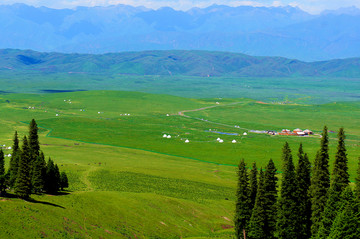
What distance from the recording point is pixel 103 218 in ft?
188

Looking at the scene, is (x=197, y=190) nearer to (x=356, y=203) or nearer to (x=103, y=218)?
(x=103, y=218)

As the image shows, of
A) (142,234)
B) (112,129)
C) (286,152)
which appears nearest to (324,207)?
(286,152)

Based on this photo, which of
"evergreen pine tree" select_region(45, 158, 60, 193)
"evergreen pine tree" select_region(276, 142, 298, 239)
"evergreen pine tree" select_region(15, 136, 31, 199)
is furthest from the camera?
"evergreen pine tree" select_region(45, 158, 60, 193)

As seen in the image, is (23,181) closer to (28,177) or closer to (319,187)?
(28,177)

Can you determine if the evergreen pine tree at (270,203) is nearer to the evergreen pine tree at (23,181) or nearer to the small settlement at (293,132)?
the evergreen pine tree at (23,181)

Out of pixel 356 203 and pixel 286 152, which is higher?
pixel 286 152

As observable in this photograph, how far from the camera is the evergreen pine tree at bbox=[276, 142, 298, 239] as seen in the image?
53.2 metres

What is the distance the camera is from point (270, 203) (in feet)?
179

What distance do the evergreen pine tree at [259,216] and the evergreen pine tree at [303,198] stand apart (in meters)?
4.24

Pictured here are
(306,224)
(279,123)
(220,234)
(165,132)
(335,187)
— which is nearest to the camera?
(335,187)

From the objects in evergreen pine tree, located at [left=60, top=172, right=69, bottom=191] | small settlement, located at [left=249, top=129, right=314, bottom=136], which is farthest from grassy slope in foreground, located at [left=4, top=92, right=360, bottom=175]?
evergreen pine tree, located at [left=60, top=172, right=69, bottom=191]

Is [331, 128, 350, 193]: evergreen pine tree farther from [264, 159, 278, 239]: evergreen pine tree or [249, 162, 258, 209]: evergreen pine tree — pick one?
[249, 162, 258, 209]: evergreen pine tree

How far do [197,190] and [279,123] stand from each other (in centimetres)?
10503

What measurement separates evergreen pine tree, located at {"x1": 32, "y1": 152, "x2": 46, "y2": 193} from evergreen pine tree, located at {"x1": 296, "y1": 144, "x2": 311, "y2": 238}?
3319 cm
